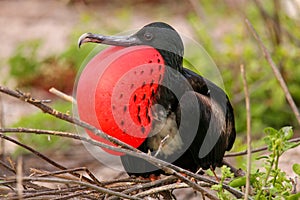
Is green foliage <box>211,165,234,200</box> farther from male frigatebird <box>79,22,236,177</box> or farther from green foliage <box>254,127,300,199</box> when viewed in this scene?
male frigatebird <box>79,22,236,177</box>

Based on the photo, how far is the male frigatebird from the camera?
2.08 m

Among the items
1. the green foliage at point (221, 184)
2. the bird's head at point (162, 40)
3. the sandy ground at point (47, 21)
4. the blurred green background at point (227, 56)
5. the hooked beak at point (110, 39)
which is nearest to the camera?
the green foliage at point (221, 184)

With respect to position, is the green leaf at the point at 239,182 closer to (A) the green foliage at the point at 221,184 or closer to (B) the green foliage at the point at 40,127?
(A) the green foliage at the point at 221,184

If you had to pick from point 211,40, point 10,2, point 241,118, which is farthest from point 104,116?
point 10,2

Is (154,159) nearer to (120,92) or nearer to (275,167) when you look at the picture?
(120,92)

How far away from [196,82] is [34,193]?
24.3 inches

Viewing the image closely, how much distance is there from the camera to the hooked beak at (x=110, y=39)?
6.78 ft

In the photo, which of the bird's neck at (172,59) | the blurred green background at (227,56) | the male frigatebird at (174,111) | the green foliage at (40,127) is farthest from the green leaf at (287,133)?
the green foliage at (40,127)

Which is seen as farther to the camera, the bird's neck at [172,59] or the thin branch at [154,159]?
the bird's neck at [172,59]

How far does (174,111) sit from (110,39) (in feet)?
0.87

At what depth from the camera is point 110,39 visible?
6.94 ft

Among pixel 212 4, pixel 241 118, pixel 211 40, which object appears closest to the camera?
pixel 241 118

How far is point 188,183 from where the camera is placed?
6.28 feet

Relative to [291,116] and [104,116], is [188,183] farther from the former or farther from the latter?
[291,116]
